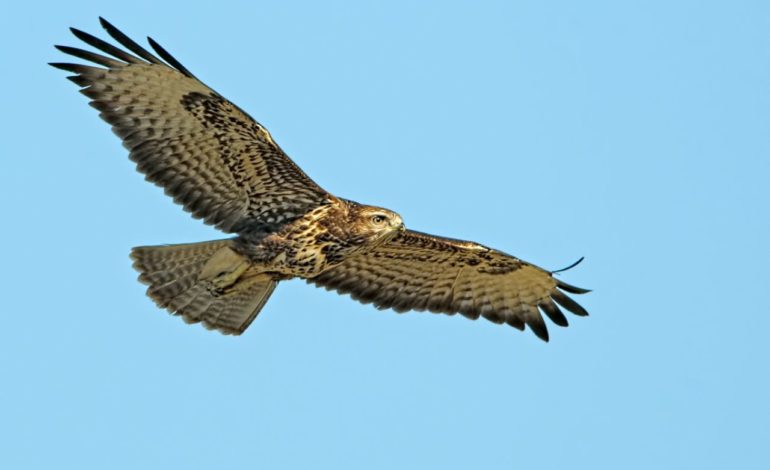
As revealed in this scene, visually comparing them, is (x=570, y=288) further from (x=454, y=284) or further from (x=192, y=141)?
(x=192, y=141)

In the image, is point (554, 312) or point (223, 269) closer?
point (223, 269)

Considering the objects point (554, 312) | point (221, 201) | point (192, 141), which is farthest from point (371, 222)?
point (554, 312)

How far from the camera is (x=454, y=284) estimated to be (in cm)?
1548

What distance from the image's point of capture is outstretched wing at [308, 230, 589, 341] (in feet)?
49.9

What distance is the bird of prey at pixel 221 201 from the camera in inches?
535

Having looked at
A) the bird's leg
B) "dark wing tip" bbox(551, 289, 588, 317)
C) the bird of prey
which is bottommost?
the bird's leg

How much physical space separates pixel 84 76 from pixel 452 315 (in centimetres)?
431

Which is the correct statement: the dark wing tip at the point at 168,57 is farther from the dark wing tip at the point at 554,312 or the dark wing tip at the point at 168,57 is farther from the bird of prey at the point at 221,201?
the dark wing tip at the point at 554,312

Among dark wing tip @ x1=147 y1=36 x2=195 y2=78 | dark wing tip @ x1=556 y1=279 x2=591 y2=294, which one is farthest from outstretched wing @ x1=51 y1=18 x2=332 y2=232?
dark wing tip @ x1=556 y1=279 x2=591 y2=294

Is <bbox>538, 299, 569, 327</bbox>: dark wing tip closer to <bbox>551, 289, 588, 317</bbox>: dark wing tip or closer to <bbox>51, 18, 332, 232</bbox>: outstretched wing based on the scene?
<bbox>551, 289, 588, 317</bbox>: dark wing tip

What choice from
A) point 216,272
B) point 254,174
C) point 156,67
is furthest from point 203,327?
point 156,67

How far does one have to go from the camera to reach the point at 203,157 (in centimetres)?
1395

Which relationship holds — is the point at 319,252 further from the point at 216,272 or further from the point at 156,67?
the point at 156,67

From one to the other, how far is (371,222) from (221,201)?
1346 mm
